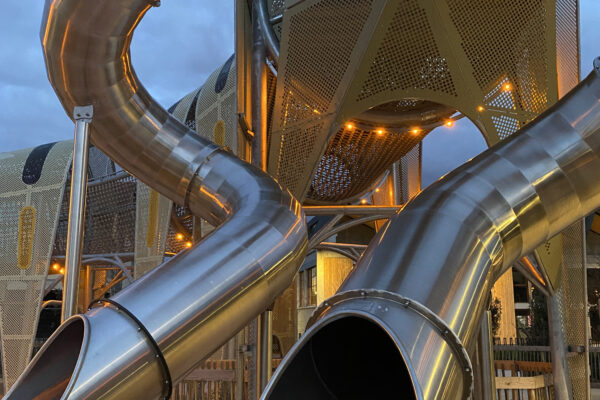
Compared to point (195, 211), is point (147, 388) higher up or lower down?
lower down

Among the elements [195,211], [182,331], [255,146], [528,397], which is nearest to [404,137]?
[255,146]

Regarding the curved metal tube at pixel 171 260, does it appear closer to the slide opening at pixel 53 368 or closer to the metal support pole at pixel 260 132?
the slide opening at pixel 53 368

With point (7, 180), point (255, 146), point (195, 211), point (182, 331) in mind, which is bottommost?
point (182, 331)

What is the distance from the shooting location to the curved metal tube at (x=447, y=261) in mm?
1945

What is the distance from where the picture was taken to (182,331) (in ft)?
7.82

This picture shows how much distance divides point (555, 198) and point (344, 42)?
3112mm

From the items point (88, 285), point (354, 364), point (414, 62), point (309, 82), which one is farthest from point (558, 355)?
point (88, 285)

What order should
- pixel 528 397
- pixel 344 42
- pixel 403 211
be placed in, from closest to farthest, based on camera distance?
pixel 403 211
pixel 344 42
pixel 528 397

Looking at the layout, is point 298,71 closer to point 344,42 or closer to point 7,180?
point 344,42

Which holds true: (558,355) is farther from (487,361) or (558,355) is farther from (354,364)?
(354,364)

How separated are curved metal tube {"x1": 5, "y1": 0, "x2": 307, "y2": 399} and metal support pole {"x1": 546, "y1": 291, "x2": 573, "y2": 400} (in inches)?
145

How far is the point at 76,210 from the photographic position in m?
3.15

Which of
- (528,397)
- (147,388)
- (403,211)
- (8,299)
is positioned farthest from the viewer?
(8,299)

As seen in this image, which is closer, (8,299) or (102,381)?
(102,381)
